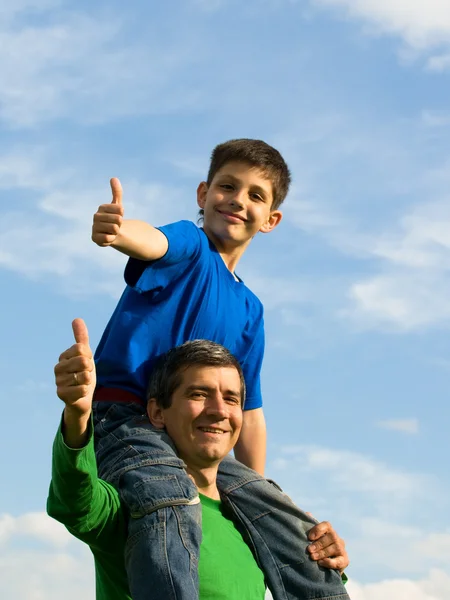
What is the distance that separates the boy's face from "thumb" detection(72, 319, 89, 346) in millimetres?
1816

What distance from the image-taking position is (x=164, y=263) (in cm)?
563

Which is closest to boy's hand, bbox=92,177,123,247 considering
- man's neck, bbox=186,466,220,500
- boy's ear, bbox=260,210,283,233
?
man's neck, bbox=186,466,220,500

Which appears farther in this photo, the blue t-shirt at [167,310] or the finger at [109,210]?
the blue t-shirt at [167,310]

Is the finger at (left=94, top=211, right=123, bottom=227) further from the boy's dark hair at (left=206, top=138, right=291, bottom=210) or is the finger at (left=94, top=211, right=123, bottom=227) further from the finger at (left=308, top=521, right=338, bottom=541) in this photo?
the finger at (left=308, top=521, right=338, bottom=541)

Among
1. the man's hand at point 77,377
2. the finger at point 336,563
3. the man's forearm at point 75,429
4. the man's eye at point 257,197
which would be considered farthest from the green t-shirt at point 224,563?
the man's eye at point 257,197

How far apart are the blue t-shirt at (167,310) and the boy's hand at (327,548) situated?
45.9 inches

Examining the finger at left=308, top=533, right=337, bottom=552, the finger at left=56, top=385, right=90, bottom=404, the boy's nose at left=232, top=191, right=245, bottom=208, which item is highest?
the boy's nose at left=232, top=191, right=245, bottom=208

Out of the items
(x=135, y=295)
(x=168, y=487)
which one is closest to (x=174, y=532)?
(x=168, y=487)

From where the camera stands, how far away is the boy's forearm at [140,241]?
5.16 m

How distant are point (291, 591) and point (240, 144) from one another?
9.01 ft

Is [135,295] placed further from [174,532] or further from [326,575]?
[326,575]

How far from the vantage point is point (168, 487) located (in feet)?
16.5

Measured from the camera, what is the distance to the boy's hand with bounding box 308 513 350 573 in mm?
5640

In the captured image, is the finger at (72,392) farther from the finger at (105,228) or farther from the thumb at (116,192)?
the thumb at (116,192)
